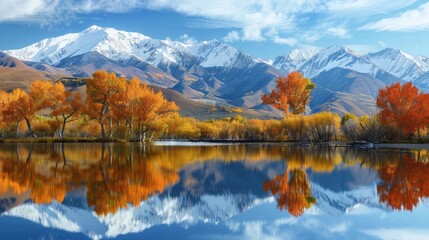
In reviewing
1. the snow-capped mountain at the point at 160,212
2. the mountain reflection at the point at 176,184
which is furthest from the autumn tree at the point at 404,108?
the snow-capped mountain at the point at 160,212

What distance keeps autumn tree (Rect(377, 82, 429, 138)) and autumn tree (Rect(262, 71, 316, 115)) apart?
39.6 ft

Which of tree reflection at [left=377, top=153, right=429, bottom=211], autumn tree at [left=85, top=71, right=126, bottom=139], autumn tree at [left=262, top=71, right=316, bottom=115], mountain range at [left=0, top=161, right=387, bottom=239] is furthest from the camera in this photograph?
autumn tree at [left=262, top=71, right=316, bottom=115]

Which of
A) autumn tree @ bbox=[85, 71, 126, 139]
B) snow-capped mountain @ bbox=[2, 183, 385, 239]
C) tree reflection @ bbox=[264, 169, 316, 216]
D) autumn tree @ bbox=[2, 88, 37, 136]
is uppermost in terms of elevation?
autumn tree @ bbox=[85, 71, 126, 139]

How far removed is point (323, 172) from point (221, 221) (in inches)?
548

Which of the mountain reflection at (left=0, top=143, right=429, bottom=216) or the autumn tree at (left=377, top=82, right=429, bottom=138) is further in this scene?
the autumn tree at (left=377, top=82, right=429, bottom=138)

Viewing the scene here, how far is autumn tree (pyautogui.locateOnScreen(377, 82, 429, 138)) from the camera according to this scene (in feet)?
201

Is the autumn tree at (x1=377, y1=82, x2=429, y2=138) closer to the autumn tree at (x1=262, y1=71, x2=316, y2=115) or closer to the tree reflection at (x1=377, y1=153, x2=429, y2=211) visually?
the autumn tree at (x1=262, y1=71, x2=316, y2=115)

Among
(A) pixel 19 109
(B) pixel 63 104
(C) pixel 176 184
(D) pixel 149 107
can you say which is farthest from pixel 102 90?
(C) pixel 176 184

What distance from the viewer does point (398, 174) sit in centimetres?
2350

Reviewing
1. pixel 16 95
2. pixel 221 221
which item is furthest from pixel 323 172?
pixel 16 95

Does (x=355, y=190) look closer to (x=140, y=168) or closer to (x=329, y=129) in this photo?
(x=140, y=168)

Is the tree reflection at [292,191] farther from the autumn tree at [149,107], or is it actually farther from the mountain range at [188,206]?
the autumn tree at [149,107]

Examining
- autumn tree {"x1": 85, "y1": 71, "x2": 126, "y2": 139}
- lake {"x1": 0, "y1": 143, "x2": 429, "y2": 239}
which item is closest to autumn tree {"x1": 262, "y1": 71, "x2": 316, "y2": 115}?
autumn tree {"x1": 85, "y1": 71, "x2": 126, "y2": 139}

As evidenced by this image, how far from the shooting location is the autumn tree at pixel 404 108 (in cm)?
6116
